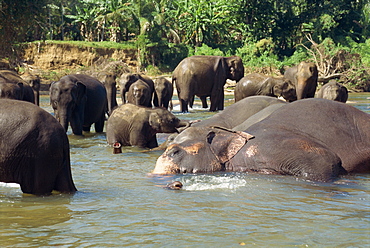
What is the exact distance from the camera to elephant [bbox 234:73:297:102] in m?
19.3

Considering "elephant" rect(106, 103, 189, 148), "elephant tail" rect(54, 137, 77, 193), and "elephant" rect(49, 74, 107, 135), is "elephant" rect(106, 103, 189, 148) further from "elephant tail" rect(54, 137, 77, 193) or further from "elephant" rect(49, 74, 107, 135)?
"elephant tail" rect(54, 137, 77, 193)

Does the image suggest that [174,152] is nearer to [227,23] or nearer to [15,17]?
[15,17]

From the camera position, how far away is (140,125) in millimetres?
10352

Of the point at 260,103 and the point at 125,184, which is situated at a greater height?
the point at 260,103

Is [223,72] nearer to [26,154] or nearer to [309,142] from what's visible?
[309,142]

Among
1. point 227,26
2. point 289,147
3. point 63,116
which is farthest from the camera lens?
point 227,26

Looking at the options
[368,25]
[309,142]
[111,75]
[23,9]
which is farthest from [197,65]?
[368,25]

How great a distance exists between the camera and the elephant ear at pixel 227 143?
668 cm

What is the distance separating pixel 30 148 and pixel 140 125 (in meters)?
5.16

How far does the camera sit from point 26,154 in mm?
5223

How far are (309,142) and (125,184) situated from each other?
209 cm

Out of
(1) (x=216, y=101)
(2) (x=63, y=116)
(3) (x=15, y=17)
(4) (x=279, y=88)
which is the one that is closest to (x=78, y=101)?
(2) (x=63, y=116)

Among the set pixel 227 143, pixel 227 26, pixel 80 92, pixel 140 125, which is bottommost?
pixel 140 125

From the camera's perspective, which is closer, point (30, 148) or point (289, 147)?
point (30, 148)
